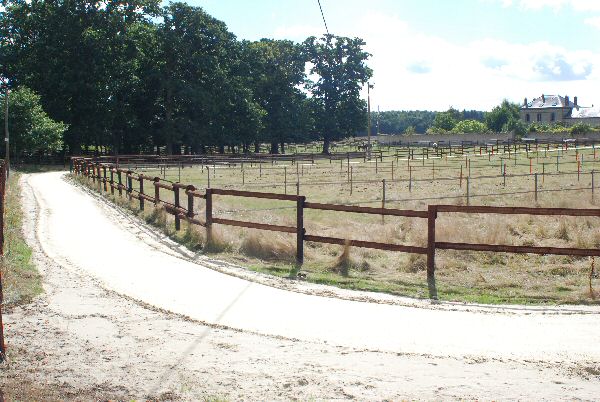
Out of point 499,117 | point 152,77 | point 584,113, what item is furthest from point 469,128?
point 152,77

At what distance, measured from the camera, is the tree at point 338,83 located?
92500 mm

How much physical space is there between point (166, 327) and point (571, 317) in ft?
16.8

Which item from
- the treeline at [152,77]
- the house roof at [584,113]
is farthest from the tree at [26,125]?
the house roof at [584,113]

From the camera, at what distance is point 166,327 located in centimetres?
807

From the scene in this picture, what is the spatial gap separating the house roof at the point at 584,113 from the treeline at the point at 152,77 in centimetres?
7363

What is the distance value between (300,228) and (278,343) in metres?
5.18

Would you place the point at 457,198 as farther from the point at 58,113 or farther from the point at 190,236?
the point at 58,113

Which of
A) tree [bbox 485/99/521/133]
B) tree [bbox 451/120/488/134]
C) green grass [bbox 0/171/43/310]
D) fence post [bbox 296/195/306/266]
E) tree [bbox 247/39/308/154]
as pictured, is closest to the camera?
green grass [bbox 0/171/43/310]

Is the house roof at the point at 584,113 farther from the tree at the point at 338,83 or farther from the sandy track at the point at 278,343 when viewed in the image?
the sandy track at the point at 278,343

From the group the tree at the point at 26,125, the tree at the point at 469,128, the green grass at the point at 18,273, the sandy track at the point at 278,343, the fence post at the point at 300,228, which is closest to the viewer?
the sandy track at the point at 278,343

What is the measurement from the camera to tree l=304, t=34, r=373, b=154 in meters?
Answer: 92.5

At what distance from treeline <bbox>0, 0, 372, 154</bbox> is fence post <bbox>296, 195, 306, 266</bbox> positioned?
42.2 metres

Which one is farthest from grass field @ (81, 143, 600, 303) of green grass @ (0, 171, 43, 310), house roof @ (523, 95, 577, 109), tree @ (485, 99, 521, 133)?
house roof @ (523, 95, 577, 109)

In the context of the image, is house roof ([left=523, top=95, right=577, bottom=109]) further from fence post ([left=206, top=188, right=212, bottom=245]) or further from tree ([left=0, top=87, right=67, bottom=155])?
fence post ([left=206, top=188, right=212, bottom=245])
